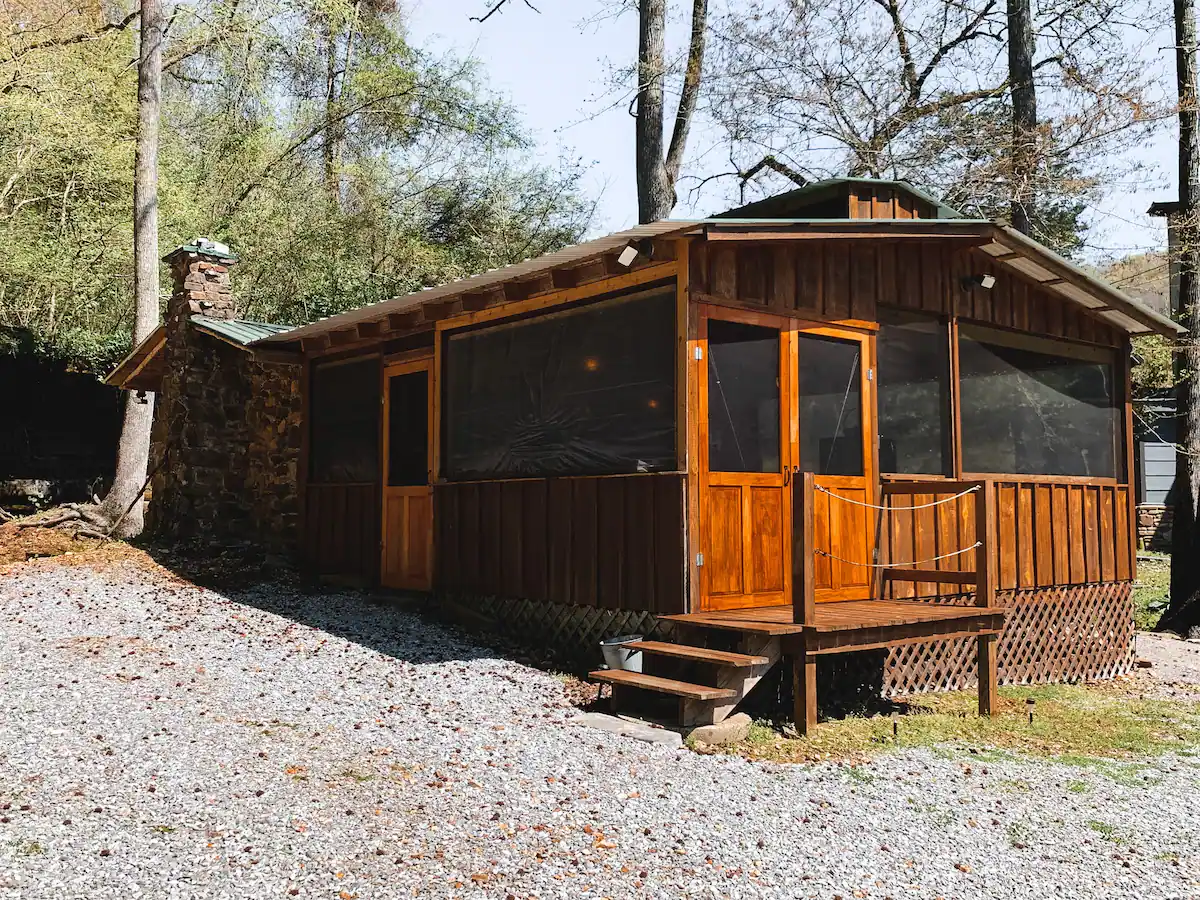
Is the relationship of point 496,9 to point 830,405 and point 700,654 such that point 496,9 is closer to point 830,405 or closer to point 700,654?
point 830,405

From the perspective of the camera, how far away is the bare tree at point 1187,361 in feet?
34.5

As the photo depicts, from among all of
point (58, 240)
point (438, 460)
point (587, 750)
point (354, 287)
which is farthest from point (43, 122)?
point (587, 750)

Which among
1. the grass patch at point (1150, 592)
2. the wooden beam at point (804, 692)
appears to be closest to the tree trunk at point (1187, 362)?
the grass patch at point (1150, 592)

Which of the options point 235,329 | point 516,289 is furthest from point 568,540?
point 235,329

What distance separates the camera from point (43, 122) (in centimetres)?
1374

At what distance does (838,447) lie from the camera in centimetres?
→ 672

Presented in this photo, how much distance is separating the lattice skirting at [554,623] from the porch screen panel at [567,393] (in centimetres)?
95

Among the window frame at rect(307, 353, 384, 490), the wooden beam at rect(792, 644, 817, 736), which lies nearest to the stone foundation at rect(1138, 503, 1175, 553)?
the window frame at rect(307, 353, 384, 490)

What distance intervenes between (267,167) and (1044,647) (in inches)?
613

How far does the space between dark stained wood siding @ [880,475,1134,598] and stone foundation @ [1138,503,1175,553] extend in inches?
382

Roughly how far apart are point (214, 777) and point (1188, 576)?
33.1ft

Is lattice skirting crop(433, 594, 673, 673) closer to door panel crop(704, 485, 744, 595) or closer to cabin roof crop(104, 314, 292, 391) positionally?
door panel crop(704, 485, 744, 595)

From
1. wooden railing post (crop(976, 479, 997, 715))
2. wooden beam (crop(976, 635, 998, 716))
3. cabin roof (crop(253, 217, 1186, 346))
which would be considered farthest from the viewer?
wooden beam (crop(976, 635, 998, 716))

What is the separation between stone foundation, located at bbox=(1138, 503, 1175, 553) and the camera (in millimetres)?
17312
